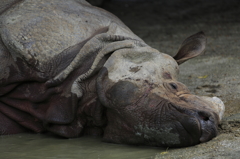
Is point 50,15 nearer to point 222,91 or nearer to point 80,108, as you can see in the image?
point 80,108

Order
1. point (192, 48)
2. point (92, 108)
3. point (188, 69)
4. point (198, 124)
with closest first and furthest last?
point (198, 124) < point (92, 108) < point (192, 48) < point (188, 69)

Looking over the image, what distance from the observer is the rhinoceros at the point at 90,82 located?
345cm

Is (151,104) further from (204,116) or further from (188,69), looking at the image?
(188,69)

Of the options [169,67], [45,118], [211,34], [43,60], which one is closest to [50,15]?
[43,60]

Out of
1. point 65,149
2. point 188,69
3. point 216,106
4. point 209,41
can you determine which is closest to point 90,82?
point 65,149

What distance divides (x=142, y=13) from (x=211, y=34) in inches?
103

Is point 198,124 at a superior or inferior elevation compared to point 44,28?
inferior

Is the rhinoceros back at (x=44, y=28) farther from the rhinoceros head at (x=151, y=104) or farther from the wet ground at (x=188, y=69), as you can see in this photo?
the wet ground at (x=188, y=69)

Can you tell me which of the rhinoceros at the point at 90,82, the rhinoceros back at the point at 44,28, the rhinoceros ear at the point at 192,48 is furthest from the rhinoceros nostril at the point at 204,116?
the rhinoceros back at the point at 44,28

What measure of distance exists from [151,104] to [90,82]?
2.08 feet

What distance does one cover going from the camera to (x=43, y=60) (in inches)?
160

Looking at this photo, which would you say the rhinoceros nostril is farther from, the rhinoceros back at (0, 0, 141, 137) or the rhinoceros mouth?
the rhinoceros back at (0, 0, 141, 137)

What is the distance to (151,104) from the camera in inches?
138

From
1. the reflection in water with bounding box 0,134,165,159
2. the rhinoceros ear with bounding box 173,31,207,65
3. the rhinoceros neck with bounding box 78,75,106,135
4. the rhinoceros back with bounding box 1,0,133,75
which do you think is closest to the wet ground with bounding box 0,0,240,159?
the reflection in water with bounding box 0,134,165,159
